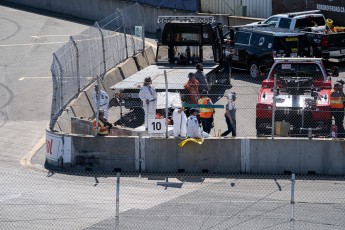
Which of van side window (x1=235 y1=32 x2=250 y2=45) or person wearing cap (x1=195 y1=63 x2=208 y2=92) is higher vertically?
van side window (x1=235 y1=32 x2=250 y2=45)

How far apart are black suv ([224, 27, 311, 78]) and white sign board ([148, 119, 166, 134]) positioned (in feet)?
30.3

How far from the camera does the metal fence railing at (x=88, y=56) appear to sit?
2334 centimetres

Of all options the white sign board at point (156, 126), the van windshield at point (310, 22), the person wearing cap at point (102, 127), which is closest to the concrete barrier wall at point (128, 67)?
the van windshield at point (310, 22)

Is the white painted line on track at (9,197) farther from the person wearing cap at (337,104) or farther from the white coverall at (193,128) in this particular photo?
the person wearing cap at (337,104)

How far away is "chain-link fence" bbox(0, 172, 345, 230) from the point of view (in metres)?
16.6

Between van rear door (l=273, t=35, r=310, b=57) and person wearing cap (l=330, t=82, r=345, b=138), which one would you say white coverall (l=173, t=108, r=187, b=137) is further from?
van rear door (l=273, t=35, r=310, b=57)

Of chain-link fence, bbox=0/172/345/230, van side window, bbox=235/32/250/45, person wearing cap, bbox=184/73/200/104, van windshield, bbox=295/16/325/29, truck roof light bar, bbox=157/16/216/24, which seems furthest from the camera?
van windshield, bbox=295/16/325/29

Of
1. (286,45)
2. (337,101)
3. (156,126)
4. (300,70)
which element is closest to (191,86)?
(300,70)

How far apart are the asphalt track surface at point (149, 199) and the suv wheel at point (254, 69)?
847 cm

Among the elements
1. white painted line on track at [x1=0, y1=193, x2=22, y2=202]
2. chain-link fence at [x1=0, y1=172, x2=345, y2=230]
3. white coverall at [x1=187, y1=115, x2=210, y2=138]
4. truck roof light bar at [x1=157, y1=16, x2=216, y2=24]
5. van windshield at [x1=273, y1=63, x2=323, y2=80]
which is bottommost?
chain-link fence at [x1=0, y1=172, x2=345, y2=230]

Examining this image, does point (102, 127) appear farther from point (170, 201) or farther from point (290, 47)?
point (290, 47)

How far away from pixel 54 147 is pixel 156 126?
8.07 ft

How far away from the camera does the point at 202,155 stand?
21.3m

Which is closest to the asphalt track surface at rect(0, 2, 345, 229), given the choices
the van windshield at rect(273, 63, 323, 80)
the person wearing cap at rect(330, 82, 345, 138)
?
the person wearing cap at rect(330, 82, 345, 138)
